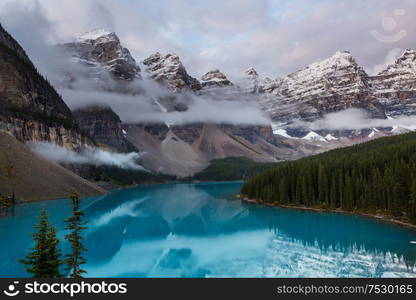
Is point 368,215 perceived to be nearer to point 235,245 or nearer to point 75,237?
point 235,245

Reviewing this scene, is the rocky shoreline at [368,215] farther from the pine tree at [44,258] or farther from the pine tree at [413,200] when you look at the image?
the pine tree at [44,258]

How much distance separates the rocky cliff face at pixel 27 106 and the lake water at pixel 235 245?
6468 cm

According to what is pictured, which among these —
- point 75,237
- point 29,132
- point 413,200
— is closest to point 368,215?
point 413,200

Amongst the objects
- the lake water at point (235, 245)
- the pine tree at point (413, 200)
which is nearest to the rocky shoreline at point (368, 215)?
the pine tree at point (413, 200)

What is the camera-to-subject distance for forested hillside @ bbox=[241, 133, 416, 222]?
63.7m

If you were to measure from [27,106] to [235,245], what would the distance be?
128805 mm

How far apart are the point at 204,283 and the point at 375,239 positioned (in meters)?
41.1

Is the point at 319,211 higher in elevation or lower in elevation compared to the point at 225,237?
higher

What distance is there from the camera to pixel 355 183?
76500 mm

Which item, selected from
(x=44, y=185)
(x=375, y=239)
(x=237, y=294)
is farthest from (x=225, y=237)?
(x=44, y=185)

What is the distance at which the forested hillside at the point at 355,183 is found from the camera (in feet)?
209

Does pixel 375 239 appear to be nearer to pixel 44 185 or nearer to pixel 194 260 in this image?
pixel 194 260

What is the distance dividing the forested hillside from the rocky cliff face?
87.5 meters

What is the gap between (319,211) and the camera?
79.0 m
